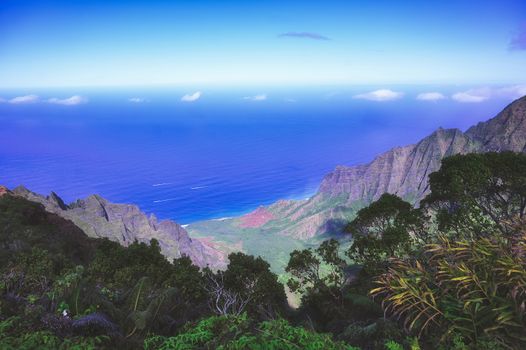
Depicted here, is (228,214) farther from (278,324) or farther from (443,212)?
(278,324)

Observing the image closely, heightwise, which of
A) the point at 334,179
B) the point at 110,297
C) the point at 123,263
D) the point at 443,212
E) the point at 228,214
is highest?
the point at 110,297

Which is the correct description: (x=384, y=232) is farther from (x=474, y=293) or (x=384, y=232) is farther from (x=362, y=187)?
(x=362, y=187)

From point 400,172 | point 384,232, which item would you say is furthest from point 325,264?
point 400,172

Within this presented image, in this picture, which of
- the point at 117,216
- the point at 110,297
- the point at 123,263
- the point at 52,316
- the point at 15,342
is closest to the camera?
the point at 15,342

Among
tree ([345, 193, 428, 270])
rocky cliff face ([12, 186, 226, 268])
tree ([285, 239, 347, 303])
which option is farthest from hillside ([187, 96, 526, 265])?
tree ([345, 193, 428, 270])

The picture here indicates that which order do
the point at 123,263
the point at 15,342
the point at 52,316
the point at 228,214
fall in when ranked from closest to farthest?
the point at 15,342 → the point at 52,316 → the point at 123,263 → the point at 228,214

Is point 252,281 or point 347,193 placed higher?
point 252,281

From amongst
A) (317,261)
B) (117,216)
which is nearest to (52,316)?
(317,261)
